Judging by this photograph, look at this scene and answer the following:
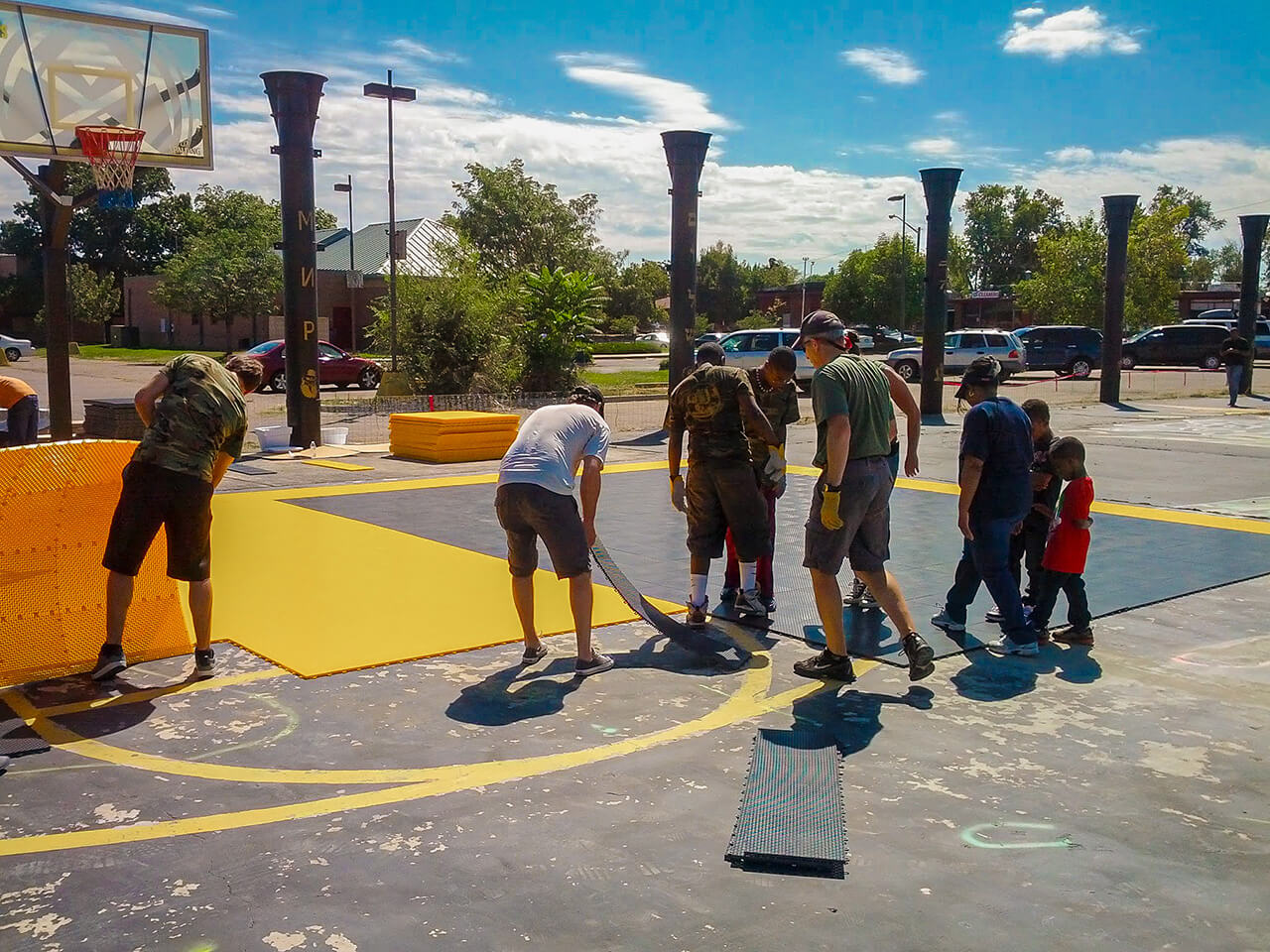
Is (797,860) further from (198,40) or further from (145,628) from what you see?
(198,40)

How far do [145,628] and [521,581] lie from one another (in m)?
2.08

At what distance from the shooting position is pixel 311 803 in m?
4.38

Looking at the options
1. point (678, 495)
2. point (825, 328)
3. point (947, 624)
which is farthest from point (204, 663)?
point (947, 624)

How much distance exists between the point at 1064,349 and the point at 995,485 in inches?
1451

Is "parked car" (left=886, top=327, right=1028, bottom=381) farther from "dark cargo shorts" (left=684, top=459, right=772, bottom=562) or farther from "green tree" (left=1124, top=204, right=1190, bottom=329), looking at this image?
"dark cargo shorts" (left=684, top=459, right=772, bottom=562)

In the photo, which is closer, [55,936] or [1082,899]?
[55,936]

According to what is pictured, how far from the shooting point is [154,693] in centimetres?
572

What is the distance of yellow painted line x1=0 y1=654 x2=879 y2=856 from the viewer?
13.3ft

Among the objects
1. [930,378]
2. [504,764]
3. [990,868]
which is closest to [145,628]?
[504,764]

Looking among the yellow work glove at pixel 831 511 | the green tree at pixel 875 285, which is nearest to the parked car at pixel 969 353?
the yellow work glove at pixel 831 511

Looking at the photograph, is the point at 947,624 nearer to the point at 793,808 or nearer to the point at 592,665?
the point at 592,665

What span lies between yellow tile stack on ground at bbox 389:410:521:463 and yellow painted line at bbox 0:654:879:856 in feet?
33.8

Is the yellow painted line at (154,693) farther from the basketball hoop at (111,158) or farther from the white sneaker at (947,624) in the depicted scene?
the basketball hoop at (111,158)

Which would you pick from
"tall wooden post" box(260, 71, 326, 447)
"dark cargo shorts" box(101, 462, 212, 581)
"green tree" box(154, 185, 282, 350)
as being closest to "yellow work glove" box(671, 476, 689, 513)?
"dark cargo shorts" box(101, 462, 212, 581)
